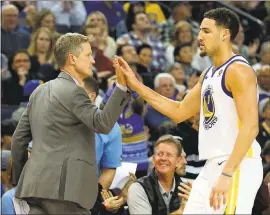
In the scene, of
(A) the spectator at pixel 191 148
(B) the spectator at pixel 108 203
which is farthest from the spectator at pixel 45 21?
(B) the spectator at pixel 108 203

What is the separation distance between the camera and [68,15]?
41.2 ft

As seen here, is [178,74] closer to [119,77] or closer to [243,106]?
[119,77]

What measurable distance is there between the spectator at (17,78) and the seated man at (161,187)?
12.6ft

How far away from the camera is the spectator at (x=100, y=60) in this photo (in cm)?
1091

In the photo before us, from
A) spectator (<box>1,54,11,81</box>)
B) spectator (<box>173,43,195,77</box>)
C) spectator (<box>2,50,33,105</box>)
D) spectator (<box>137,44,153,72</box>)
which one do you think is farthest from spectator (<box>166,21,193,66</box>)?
spectator (<box>1,54,11,81</box>)

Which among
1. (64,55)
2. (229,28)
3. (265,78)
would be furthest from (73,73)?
(265,78)

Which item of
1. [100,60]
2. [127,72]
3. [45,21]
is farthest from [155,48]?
[127,72]

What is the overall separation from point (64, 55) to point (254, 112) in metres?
1.36

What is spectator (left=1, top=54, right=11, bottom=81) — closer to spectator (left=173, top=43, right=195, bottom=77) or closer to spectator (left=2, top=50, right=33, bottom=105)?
spectator (left=2, top=50, right=33, bottom=105)

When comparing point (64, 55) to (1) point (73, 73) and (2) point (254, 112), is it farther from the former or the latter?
(2) point (254, 112)

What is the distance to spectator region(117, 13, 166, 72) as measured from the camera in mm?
12461

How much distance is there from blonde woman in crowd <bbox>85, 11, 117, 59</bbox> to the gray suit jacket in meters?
6.52

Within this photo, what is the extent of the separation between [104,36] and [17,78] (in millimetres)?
1764

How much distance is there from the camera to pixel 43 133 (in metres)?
5.26
